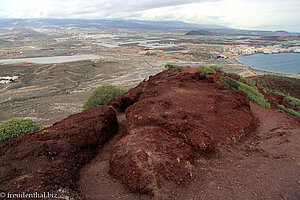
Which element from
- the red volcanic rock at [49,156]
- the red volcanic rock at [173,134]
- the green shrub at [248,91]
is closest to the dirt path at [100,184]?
the red volcanic rock at [173,134]

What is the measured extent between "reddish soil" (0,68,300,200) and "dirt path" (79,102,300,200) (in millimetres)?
36

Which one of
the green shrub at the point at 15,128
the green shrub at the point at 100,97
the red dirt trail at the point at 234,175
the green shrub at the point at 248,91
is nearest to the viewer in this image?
the red dirt trail at the point at 234,175

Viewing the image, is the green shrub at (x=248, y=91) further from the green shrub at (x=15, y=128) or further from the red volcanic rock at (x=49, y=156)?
the green shrub at (x=15, y=128)

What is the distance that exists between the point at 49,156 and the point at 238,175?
842cm

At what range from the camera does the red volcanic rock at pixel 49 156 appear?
22.4 ft

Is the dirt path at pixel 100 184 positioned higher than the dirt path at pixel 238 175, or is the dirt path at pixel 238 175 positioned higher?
the dirt path at pixel 238 175

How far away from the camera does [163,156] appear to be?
8367 mm

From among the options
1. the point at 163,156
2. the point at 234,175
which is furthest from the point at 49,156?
the point at 234,175

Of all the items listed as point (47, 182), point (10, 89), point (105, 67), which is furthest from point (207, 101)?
point (105, 67)

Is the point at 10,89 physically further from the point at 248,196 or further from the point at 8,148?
the point at 248,196

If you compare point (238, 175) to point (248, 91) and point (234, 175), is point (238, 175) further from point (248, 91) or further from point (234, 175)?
point (248, 91)

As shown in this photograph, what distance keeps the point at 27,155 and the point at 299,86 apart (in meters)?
46.6

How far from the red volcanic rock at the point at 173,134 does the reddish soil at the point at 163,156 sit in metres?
0.05

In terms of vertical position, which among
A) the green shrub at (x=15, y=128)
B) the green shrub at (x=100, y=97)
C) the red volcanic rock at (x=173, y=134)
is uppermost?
the red volcanic rock at (x=173, y=134)
